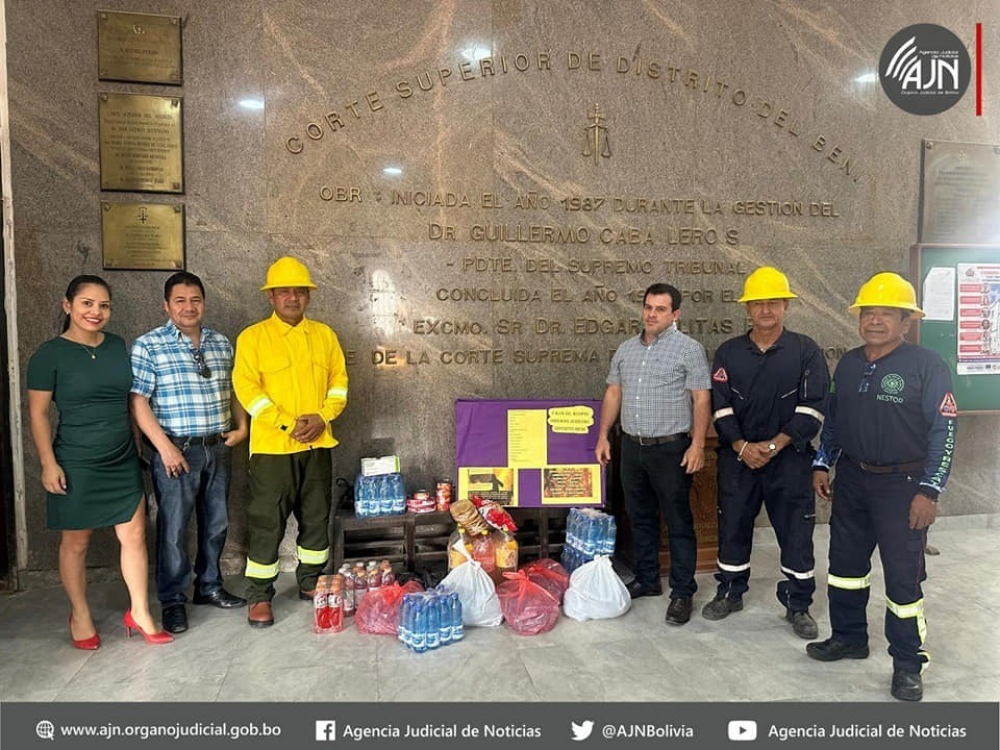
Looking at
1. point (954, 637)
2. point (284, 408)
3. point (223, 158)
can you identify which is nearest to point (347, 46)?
point (223, 158)

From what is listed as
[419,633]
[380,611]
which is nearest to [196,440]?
[380,611]

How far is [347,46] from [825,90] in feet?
11.1

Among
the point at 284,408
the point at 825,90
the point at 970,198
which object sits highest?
the point at 825,90

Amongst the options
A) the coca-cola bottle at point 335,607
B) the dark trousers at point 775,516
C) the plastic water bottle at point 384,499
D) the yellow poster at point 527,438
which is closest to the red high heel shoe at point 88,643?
the coca-cola bottle at point 335,607

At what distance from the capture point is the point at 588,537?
151 inches

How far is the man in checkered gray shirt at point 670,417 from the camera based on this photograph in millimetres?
3527

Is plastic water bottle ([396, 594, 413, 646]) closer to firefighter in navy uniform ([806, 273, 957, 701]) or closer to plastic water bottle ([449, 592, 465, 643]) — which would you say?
plastic water bottle ([449, 592, 465, 643])

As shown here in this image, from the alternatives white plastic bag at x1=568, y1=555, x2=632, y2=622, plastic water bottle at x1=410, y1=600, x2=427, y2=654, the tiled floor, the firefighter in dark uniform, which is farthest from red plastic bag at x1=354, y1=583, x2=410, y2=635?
the firefighter in dark uniform

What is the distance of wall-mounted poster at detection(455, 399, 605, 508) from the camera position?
398 centimetres

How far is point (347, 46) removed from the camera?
4215 millimetres

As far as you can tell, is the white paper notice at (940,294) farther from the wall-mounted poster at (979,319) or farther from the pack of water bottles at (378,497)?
the pack of water bottles at (378,497)

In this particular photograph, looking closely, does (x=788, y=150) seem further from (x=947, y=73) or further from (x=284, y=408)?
(x=284, y=408)
